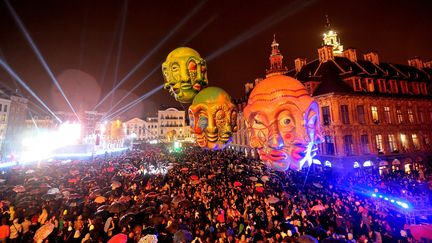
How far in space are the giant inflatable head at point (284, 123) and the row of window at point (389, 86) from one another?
2656 cm

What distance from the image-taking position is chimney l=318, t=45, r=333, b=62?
96.5 ft

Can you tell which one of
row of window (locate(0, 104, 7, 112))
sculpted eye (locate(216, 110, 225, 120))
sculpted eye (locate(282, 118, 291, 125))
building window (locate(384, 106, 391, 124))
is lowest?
sculpted eye (locate(282, 118, 291, 125))

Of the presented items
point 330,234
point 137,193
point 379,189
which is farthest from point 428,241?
point 137,193

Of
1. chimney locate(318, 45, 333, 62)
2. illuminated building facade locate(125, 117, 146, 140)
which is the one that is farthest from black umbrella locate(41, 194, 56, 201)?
illuminated building facade locate(125, 117, 146, 140)

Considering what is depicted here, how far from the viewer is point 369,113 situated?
25562 millimetres

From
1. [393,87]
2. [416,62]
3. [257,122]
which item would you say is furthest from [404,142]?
[257,122]

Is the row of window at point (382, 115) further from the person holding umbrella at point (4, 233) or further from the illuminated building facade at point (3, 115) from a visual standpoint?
the illuminated building facade at point (3, 115)

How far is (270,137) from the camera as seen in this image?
3.89 meters

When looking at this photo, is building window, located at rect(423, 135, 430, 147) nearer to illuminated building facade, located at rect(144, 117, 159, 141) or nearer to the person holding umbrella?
the person holding umbrella

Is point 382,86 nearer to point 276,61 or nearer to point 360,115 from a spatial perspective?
point 360,115

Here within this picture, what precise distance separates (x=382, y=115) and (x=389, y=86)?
14.5ft

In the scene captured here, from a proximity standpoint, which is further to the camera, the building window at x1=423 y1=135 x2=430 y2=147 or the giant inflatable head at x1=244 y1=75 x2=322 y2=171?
the building window at x1=423 y1=135 x2=430 y2=147

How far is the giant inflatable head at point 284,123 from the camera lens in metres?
3.79

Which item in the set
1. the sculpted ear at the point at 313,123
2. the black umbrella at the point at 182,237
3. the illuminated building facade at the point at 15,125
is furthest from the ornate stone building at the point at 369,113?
the illuminated building facade at the point at 15,125
